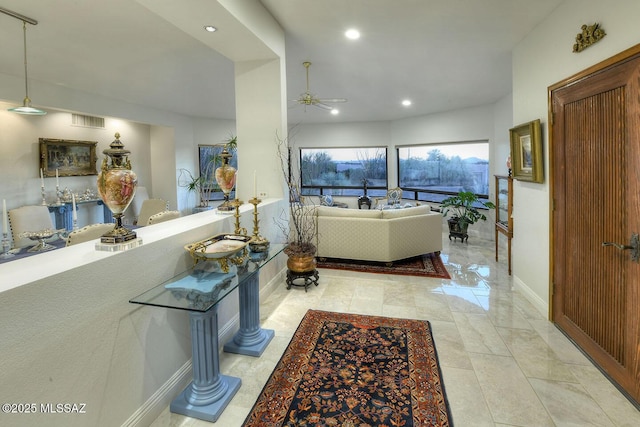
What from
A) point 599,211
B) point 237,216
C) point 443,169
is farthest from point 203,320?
point 443,169

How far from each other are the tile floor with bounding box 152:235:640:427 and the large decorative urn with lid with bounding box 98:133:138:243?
1107mm

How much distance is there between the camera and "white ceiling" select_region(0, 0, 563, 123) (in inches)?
118

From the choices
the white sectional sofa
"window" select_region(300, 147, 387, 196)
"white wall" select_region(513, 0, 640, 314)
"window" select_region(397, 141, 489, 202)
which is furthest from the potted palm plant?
"window" select_region(300, 147, 387, 196)

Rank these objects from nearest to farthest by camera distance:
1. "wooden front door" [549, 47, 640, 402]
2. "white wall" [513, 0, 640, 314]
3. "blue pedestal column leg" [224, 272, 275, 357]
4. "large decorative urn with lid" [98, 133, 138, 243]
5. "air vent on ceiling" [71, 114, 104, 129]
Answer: "large decorative urn with lid" [98, 133, 138, 243] → "wooden front door" [549, 47, 640, 402] → "white wall" [513, 0, 640, 314] → "blue pedestal column leg" [224, 272, 275, 357] → "air vent on ceiling" [71, 114, 104, 129]

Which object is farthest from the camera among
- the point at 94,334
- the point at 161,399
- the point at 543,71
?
the point at 543,71

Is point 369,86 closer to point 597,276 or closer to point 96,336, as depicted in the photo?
point 597,276

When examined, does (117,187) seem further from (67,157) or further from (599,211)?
(67,157)

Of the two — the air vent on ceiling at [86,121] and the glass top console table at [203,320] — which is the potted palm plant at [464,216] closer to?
the glass top console table at [203,320]

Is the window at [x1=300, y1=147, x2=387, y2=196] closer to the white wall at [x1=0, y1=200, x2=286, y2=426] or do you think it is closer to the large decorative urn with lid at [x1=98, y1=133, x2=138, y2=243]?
the white wall at [x1=0, y1=200, x2=286, y2=426]

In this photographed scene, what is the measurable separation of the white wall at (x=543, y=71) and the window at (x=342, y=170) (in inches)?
219

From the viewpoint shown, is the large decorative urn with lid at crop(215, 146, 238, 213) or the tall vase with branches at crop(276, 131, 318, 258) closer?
the large decorative urn with lid at crop(215, 146, 238, 213)

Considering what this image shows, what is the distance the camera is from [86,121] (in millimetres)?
6379

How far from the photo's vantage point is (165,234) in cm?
204

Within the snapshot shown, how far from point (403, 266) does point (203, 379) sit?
352cm
